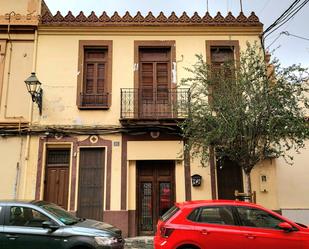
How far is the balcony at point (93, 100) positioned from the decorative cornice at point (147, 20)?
270 centimetres

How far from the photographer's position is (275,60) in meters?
9.90

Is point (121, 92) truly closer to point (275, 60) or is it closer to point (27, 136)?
point (27, 136)

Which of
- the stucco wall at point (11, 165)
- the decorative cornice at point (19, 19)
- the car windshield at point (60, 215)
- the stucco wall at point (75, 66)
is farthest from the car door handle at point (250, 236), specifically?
the decorative cornice at point (19, 19)

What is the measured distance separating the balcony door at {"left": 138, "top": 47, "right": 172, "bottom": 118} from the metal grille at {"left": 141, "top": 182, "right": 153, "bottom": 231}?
8.37 feet

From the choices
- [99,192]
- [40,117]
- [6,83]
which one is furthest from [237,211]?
[6,83]

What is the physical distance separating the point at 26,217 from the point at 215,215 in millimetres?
4067

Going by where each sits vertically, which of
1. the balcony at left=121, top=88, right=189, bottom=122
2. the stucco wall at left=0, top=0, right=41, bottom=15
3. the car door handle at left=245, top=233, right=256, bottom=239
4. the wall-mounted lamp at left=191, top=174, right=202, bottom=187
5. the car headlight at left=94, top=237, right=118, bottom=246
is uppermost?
the stucco wall at left=0, top=0, right=41, bottom=15

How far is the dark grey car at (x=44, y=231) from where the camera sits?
23.5 ft

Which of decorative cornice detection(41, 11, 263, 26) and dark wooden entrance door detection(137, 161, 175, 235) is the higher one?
decorative cornice detection(41, 11, 263, 26)

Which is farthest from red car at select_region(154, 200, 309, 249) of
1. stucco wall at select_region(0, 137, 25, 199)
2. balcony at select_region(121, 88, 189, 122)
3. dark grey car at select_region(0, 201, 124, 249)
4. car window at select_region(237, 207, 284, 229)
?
stucco wall at select_region(0, 137, 25, 199)

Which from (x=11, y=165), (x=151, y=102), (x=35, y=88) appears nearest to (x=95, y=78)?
(x=35, y=88)

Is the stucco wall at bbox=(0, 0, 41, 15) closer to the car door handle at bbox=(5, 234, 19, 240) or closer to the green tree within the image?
the green tree

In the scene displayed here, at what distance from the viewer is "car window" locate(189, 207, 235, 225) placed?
741 cm

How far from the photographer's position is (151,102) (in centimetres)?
→ 1277
